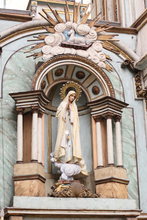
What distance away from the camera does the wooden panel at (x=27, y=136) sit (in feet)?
30.5

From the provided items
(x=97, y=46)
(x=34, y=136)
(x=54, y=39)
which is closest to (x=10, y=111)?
(x=34, y=136)

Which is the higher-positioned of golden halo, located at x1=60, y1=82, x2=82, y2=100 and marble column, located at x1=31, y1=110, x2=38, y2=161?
golden halo, located at x1=60, y1=82, x2=82, y2=100

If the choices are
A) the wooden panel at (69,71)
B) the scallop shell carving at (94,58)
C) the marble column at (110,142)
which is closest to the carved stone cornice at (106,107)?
the marble column at (110,142)

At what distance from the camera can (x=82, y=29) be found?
10141 mm

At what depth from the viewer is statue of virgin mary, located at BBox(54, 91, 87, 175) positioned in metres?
9.30

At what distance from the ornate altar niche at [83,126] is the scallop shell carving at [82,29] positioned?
56cm

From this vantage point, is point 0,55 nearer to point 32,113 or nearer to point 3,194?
point 32,113

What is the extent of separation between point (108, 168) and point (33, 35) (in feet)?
8.79

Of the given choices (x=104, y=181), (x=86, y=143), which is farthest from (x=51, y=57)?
(x=104, y=181)

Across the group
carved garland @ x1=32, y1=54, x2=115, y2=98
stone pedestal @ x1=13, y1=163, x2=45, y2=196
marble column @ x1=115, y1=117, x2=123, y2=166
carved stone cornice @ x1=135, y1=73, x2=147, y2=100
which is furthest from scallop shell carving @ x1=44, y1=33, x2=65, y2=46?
stone pedestal @ x1=13, y1=163, x2=45, y2=196

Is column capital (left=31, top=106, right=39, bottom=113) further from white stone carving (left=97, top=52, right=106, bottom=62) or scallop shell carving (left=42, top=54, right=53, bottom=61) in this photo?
white stone carving (left=97, top=52, right=106, bottom=62)

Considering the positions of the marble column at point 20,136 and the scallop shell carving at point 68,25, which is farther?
the scallop shell carving at point 68,25

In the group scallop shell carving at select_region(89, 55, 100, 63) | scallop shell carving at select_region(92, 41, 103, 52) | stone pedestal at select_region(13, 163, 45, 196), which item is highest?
scallop shell carving at select_region(92, 41, 103, 52)

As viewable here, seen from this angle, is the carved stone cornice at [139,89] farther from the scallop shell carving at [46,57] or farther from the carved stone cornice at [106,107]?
the scallop shell carving at [46,57]
